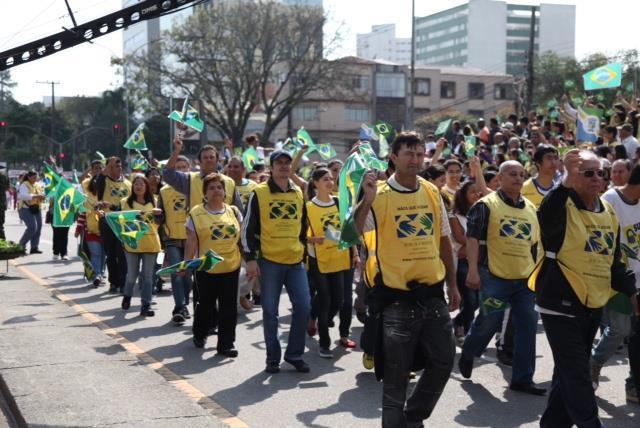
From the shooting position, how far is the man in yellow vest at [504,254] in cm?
741

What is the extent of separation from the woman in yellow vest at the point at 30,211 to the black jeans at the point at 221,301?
448 inches

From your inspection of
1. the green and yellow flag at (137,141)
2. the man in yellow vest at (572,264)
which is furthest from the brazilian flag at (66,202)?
the man in yellow vest at (572,264)

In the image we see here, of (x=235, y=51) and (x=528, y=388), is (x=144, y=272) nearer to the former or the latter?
(x=528, y=388)

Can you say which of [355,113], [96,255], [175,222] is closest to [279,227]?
[175,222]

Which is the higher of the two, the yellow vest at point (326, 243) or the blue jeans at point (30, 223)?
the yellow vest at point (326, 243)

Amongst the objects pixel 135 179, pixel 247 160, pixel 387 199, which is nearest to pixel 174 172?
pixel 135 179

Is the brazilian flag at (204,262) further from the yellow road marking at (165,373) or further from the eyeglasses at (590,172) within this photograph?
the eyeglasses at (590,172)

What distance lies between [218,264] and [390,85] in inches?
2873

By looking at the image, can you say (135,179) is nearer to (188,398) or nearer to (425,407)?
(188,398)

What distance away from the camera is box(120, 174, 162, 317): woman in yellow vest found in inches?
450

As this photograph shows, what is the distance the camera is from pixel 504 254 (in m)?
7.46

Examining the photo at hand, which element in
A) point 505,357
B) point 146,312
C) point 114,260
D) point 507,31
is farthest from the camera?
point 507,31

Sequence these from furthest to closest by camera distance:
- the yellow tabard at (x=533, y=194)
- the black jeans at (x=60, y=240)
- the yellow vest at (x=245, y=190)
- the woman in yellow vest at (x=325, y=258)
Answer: the black jeans at (x=60, y=240) < the yellow vest at (x=245, y=190) < the yellow tabard at (x=533, y=194) < the woman in yellow vest at (x=325, y=258)

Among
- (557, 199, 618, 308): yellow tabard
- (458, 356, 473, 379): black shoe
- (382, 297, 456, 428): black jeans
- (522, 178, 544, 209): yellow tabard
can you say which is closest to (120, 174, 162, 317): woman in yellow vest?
(522, 178, 544, 209): yellow tabard
